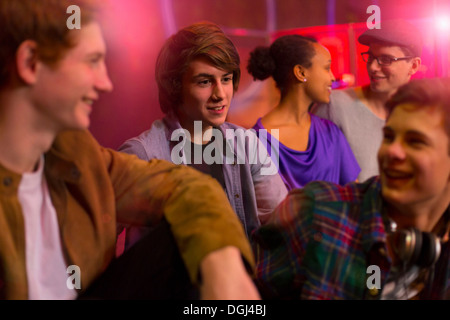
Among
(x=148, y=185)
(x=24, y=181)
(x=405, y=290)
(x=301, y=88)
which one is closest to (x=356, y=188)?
(x=405, y=290)

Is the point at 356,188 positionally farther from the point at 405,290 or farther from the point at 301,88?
the point at 301,88

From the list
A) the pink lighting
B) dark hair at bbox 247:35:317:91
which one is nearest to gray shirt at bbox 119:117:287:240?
dark hair at bbox 247:35:317:91

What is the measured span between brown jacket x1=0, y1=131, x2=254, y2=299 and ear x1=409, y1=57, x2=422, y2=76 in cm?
66

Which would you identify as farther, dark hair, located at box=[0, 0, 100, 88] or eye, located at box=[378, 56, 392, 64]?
eye, located at box=[378, 56, 392, 64]

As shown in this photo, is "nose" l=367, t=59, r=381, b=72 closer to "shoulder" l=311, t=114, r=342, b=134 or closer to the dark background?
the dark background

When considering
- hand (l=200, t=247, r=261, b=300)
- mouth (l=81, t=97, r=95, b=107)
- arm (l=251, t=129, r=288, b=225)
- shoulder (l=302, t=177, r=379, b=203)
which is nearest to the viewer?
hand (l=200, t=247, r=261, b=300)

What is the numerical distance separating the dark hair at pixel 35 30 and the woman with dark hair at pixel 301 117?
2.80 ft

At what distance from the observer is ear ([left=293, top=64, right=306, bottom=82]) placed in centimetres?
172

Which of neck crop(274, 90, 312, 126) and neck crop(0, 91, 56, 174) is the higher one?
neck crop(274, 90, 312, 126)

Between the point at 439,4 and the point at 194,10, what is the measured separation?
78cm

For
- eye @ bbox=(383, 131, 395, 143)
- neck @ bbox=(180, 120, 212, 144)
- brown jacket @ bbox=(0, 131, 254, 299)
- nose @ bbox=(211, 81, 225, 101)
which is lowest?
brown jacket @ bbox=(0, 131, 254, 299)

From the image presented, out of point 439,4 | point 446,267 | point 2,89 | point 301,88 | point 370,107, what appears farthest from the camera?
point 301,88
